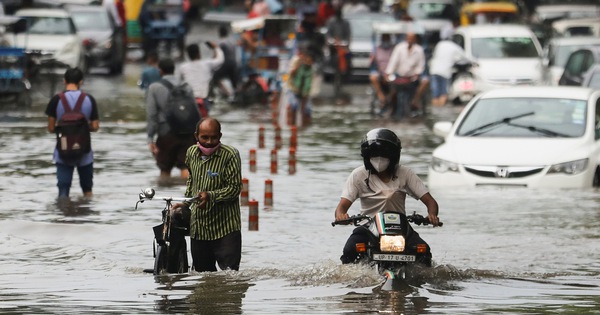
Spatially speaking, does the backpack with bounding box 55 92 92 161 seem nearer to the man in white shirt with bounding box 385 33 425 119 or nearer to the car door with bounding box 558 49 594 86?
the car door with bounding box 558 49 594 86

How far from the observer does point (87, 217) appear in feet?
54.7

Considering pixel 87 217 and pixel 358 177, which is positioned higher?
pixel 358 177

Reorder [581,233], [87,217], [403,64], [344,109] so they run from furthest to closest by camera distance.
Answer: [344,109], [403,64], [87,217], [581,233]

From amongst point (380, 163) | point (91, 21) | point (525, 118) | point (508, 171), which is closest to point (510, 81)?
point (91, 21)

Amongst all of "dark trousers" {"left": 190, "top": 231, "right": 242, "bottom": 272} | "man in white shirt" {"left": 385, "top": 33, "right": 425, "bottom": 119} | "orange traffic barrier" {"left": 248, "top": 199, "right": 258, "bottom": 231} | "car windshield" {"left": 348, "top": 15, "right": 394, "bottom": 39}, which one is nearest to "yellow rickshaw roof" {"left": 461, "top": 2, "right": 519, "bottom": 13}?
"car windshield" {"left": 348, "top": 15, "right": 394, "bottom": 39}

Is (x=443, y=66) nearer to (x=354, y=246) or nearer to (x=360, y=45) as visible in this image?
(x=360, y=45)

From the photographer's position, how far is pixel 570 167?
18.0 m

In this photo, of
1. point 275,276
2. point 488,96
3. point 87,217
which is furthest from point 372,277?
point 488,96

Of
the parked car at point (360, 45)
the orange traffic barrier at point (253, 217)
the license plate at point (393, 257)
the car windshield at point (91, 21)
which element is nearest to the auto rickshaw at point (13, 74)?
the parked car at point (360, 45)

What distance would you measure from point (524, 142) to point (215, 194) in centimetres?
726

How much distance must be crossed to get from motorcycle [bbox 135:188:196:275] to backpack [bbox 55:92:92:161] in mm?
4741

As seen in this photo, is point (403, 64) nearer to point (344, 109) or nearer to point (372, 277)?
point (344, 109)

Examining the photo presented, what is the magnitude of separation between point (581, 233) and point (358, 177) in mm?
4821

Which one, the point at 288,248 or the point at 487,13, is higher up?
the point at 288,248
